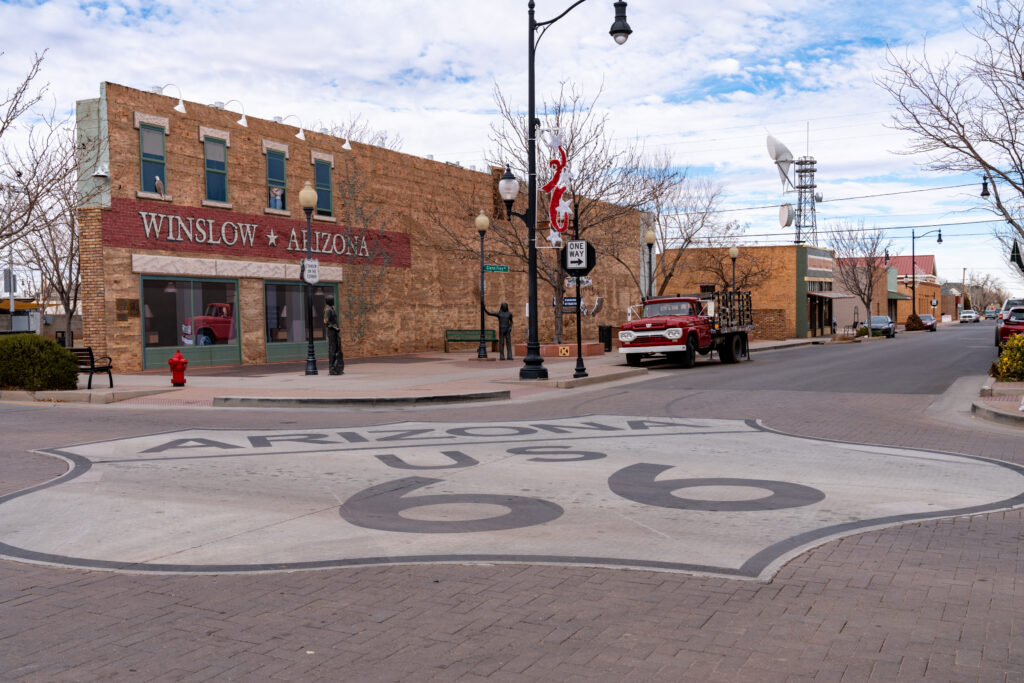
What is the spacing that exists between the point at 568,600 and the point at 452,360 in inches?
950

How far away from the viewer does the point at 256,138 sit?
26.7m

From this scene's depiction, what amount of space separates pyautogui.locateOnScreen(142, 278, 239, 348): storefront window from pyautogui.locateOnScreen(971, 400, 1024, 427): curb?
19.8 metres

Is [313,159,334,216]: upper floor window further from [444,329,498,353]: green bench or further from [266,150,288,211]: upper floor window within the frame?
[444,329,498,353]: green bench

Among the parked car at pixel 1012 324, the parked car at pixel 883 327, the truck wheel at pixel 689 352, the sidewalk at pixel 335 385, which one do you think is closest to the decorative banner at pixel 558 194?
the sidewalk at pixel 335 385

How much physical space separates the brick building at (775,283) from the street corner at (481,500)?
141ft

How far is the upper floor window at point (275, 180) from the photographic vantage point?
89.3ft

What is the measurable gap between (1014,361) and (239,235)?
67.1 ft

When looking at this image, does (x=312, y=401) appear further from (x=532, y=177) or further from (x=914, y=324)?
(x=914, y=324)

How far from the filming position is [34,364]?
1742 cm

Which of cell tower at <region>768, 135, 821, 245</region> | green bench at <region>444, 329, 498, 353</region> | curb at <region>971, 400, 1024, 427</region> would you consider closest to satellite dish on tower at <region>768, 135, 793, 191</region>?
cell tower at <region>768, 135, 821, 245</region>

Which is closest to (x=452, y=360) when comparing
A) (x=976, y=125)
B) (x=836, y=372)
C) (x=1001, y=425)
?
(x=836, y=372)

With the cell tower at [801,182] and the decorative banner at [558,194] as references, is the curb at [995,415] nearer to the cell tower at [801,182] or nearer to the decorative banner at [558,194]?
the decorative banner at [558,194]

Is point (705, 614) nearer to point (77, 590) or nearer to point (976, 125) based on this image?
point (77, 590)

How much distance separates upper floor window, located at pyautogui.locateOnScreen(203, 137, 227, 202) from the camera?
2512cm
